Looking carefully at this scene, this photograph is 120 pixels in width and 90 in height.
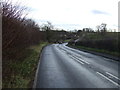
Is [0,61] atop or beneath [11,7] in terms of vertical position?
beneath

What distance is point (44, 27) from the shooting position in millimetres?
A: 106750

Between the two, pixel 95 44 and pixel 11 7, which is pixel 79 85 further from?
pixel 95 44

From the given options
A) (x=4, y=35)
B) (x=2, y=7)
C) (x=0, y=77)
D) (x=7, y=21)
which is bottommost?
(x=0, y=77)

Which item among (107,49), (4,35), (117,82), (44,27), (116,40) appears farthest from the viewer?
(44,27)

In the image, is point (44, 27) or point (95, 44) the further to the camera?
point (44, 27)

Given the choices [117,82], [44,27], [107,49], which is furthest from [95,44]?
[44,27]

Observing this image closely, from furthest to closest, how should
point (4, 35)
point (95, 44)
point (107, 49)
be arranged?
point (95, 44)
point (107, 49)
point (4, 35)

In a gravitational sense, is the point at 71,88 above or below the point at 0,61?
below

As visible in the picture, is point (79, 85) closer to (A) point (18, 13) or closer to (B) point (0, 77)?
(B) point (0, 77)

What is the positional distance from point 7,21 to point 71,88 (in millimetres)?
3613

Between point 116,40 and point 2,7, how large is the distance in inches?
826

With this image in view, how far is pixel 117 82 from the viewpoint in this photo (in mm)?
9266

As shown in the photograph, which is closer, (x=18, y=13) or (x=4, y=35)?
(x=4, y=35)

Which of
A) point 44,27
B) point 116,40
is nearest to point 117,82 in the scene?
point 116,40
